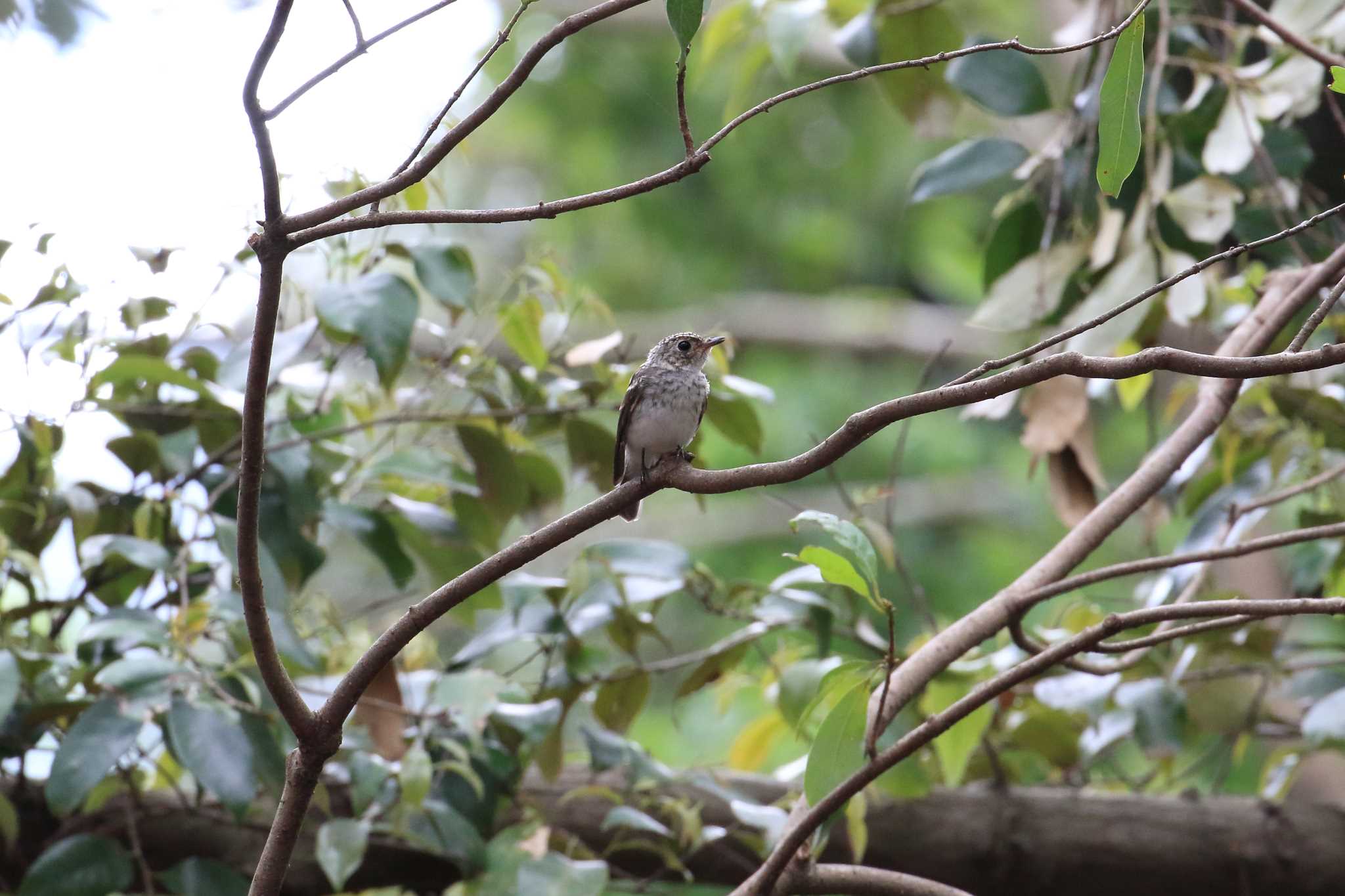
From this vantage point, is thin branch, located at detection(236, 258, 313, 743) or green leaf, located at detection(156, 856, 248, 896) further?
green leaf, located at detection(156, 856, 248, 896)

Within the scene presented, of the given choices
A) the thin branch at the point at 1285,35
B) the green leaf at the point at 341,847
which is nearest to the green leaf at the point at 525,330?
the green leaf at the point at 341,847

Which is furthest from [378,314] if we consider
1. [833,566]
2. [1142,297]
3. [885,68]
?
[1142,297]

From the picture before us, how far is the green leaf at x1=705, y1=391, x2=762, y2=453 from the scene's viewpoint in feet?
10.3

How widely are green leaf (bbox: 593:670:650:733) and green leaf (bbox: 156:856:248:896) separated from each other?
94 centimetres

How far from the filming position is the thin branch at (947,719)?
192 centimetres

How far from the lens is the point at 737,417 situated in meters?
3.17

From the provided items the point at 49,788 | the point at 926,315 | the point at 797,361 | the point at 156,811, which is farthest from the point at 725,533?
the point at 49,788

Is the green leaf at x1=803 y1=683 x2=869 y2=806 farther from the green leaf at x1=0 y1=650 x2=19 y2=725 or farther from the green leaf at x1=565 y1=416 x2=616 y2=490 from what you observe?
the green leaf at x1=0 y1=650 x2=19 y2=725

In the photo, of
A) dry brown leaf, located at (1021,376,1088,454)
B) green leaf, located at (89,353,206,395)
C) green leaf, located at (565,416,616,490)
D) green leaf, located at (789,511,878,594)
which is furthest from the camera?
green leaf, located at (565,416,616,490)

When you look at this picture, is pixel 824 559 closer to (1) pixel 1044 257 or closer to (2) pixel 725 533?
(1) pixel 1044 257

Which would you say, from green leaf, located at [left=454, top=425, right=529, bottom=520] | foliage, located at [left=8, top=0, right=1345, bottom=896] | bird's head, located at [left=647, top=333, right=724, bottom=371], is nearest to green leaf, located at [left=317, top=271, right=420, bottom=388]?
foliage, located at [left=8, top=0, right=1345, bottom=896]

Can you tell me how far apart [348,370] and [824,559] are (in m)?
1.91

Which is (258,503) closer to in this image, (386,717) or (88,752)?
(88,752)

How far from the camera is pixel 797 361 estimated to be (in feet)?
30.7
